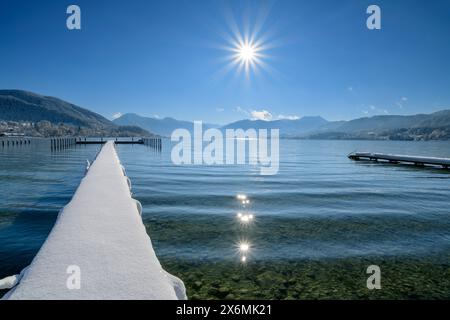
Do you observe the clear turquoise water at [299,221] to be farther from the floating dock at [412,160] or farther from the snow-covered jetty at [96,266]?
the floating dock at [412,160]

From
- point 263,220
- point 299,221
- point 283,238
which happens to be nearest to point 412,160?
point 299,221

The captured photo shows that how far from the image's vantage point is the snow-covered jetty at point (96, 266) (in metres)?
3.93

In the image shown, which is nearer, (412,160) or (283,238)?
(283,238)

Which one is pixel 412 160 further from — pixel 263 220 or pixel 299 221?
pixel 263 220

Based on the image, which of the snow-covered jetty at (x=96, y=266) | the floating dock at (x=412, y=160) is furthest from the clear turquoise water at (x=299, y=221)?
the floating dock at (x=412, y=160)

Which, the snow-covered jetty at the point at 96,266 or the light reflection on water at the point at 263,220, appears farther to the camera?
the light reflection on water at the point at 263,220

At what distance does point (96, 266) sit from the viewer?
15.3 ft

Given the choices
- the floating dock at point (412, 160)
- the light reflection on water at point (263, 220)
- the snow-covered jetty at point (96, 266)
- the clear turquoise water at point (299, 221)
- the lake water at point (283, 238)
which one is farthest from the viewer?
the floating dock at point (412, 160)

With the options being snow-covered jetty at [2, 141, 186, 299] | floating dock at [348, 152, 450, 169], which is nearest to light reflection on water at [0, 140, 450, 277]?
snow-covered jetty at [2, 141, 186, 299]

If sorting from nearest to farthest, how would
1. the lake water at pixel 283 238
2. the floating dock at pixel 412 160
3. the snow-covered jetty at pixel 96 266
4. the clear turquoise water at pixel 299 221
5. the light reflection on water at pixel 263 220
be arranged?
the snow-covered jetty at pixel 96 266 < the lake water at pixel 283 238 < the light reflection on water at pixel 263 220 < the clear turquoise water at pixel 299 221 < the floating dock at pixel 412 160

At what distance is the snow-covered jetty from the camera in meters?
3.93

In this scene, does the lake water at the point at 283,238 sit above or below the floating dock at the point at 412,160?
below
